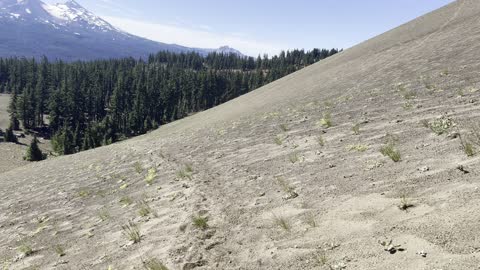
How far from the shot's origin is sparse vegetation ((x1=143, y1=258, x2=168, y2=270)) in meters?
7.09

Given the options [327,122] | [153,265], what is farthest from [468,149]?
[327,122]

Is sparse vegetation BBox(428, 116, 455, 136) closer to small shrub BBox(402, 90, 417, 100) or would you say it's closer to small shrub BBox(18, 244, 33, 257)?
small shrub BBox(402, 90, 417, 100)

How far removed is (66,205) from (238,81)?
164 metres

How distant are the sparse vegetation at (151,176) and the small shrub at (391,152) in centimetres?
874

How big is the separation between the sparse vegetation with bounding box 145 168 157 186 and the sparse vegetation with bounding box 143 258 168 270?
7066mm

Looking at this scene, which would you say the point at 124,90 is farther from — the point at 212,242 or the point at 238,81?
the point at 212,242

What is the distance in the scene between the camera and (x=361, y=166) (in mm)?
9727

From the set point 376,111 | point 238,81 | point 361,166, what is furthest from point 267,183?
point 238,81

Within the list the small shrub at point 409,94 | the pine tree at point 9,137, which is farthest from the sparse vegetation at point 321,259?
the pine tree at point 9,137

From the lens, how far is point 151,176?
51.0 feet

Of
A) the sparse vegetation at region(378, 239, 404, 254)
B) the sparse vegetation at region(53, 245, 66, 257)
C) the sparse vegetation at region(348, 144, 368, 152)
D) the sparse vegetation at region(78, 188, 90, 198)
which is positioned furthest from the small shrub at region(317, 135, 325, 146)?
the sparse vegetation at region(78, 188, 90, 198)

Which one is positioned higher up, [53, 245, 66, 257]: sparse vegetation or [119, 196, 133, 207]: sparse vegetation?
[119, 196, 133, 207]: sparse vegetation

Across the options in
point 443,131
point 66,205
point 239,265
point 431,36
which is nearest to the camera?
point 239,265

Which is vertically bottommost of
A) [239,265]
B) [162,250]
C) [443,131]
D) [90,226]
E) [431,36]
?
[90,226]
